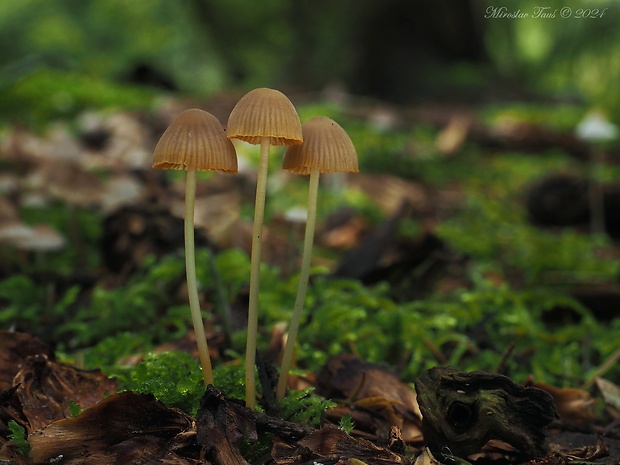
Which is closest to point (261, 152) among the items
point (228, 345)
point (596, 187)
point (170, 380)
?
point (170, 380)

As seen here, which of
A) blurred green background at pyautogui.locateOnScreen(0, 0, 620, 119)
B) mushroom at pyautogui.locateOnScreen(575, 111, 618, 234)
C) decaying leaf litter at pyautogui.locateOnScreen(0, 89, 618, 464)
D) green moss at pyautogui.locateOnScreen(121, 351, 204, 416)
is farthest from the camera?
blurred green background at pyautogui.locateOnScreen(0, 0, 620, 119)

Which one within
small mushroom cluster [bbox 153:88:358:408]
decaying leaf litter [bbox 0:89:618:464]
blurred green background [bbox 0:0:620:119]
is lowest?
decaying leaf litter [bbox 0:89:618:464]

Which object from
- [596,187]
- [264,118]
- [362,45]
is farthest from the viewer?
[362,45]

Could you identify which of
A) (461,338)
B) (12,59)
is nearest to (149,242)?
(461,338)

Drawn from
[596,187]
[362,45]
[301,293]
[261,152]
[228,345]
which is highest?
[362,45]

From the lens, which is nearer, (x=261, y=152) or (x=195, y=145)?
(x=195, y=145)

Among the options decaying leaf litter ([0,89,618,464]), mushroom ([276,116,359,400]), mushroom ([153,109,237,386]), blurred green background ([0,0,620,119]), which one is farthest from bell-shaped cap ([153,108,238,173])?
blurred green background ([0,0,620,119])

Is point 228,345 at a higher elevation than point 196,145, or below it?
below

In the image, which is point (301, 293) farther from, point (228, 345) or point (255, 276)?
point (228, 345)

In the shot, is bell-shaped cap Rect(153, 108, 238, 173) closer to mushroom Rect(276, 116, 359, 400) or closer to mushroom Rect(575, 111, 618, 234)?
mushroom Rect(276, 116, 359, 400)
